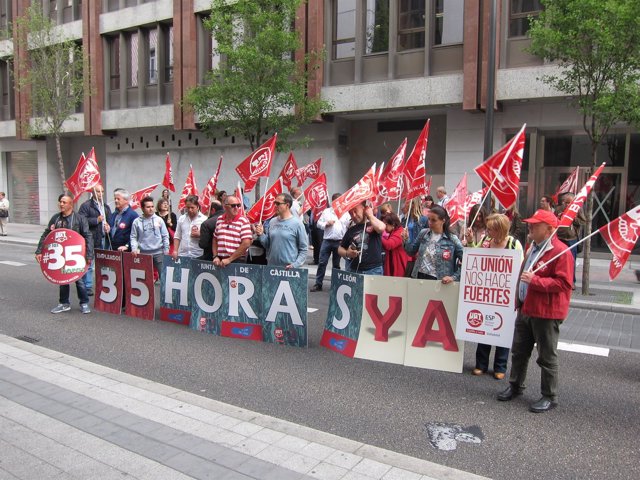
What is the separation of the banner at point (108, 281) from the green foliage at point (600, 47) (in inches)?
337

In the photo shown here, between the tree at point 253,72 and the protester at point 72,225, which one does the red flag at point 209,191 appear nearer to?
the protester at point 72,225

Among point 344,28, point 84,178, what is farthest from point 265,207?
point 344,28

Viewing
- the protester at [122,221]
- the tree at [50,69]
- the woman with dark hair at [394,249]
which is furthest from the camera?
the tree at [50,69]

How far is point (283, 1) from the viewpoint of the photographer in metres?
14.6

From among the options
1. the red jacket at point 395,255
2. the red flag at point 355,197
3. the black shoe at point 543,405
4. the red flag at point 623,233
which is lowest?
the black shoe at point 543,405

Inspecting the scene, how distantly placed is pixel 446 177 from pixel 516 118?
261 cm

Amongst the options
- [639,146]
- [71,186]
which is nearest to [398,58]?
[639,146]

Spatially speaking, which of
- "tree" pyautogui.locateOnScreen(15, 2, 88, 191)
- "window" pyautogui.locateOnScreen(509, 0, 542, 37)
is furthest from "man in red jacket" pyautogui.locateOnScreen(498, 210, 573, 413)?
"tree" pyautogui.locateOnScreen(15, 2, 88, 191)

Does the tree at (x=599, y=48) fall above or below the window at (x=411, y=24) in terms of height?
below

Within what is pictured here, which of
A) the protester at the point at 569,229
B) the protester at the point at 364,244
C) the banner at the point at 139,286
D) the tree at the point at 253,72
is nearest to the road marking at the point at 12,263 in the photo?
the tree at the point at 253,72

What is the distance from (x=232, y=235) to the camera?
23.8ft

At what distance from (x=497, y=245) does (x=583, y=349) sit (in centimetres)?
257

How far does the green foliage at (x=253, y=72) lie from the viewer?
14531mm

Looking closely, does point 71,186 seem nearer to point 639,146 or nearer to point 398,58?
point 398,58
